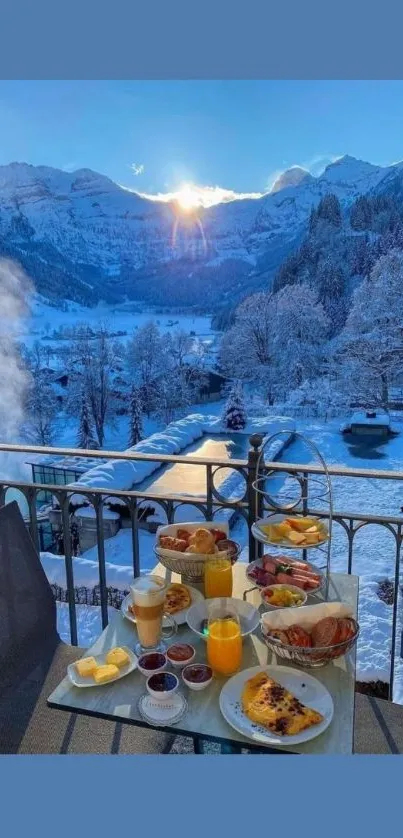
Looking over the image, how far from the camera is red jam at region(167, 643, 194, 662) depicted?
1108 millimetres

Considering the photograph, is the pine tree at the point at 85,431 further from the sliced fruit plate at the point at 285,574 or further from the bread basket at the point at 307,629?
the bread basket at the point at 307,629

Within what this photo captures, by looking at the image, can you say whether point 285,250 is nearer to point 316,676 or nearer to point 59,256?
point 59,256

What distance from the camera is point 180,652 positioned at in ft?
3.69

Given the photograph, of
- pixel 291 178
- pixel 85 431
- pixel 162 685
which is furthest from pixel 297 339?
pixel 291 178

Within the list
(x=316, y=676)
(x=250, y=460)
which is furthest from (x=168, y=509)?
(x=316, y=676)

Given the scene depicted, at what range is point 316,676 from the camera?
1.08 metres

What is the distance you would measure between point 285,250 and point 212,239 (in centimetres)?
570

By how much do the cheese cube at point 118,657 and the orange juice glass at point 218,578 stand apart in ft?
0.96

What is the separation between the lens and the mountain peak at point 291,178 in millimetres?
46572

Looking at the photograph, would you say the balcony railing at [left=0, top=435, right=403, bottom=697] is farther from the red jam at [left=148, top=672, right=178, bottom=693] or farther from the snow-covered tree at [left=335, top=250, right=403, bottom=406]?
the snow-covered tree at [left=335, top=250, right=403, bottom=406]

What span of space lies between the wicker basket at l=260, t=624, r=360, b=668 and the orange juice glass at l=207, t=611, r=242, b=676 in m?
0.08

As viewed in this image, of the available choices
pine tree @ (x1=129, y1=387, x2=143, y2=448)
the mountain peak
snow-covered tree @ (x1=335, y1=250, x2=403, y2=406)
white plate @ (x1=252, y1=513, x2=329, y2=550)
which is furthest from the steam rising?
the mountain peak

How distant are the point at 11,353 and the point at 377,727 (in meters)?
29.2

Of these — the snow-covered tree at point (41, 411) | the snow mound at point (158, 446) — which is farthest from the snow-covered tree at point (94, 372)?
the snow mound at point (158, 446)
